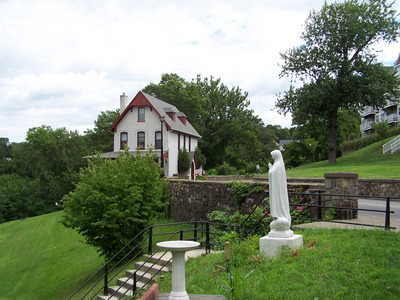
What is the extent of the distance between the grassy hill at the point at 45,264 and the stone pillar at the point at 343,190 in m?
9.24

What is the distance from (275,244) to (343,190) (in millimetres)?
4711

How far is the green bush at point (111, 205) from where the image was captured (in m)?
14.0

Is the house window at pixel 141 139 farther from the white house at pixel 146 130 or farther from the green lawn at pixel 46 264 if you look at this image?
the green lawn at pixel 46 264

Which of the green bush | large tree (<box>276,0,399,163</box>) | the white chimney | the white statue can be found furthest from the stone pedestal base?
the white chimney

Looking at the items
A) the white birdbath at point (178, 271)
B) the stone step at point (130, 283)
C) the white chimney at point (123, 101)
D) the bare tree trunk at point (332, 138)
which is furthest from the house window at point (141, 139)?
the white birdbath at point (178, 271)

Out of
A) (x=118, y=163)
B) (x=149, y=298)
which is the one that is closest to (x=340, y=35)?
(x=118, y=163)

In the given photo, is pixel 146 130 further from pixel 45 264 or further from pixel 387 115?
pixel 387 115

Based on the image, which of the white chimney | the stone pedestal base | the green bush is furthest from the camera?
the white chimney

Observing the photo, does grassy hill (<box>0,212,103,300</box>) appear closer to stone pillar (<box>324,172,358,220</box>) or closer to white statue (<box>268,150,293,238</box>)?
white statue (<box>268,150,293,238</box>)

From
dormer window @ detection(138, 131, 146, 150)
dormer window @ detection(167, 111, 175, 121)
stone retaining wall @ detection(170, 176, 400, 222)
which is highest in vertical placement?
dormer window @ detection(167, 111, 175, 121)

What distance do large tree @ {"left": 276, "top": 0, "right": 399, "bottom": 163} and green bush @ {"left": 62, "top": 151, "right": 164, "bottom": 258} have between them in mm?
23493

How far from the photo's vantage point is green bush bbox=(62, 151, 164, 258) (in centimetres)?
1399

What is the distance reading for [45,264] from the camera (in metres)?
18.8

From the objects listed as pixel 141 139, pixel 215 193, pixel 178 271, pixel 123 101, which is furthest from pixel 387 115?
pixel 178 271
